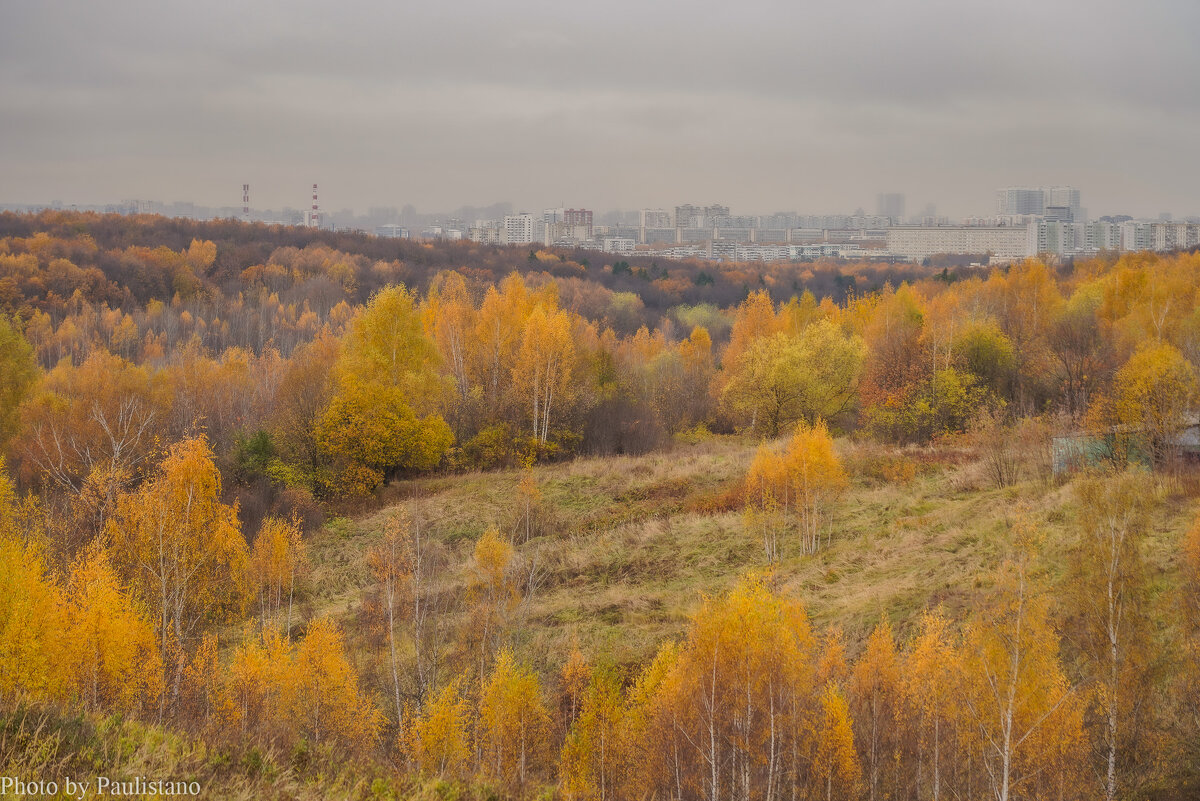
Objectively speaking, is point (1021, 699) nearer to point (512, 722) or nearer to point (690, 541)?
point (512, 722)

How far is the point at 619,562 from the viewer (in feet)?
102

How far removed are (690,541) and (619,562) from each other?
3.24m

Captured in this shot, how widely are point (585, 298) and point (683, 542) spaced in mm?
68383

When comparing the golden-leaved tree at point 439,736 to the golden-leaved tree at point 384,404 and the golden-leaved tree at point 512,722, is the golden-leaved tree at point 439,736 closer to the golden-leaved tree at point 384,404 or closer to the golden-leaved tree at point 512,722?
the golden-leaved tree at point 512,722

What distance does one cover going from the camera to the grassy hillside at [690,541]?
23.4 m

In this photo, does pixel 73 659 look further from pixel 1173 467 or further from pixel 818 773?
pixel 1173 467

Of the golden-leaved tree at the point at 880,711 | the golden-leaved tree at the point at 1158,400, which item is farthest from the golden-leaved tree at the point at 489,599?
the golden-leaved tree at the point at 1158,400

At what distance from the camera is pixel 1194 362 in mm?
40062

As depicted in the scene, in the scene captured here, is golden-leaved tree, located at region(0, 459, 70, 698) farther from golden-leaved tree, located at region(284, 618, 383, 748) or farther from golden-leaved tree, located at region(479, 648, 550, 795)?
golden-leaved tree, located at region(479, 648, 550, 795)

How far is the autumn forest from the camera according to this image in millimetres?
15781

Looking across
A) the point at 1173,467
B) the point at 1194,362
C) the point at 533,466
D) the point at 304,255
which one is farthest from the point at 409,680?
the point at 304,255

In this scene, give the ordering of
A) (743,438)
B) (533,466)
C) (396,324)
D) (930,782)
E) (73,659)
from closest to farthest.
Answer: (930,782) < (73,659) < (396,324) < (533,466) < (743,438)

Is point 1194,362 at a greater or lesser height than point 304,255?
lesser

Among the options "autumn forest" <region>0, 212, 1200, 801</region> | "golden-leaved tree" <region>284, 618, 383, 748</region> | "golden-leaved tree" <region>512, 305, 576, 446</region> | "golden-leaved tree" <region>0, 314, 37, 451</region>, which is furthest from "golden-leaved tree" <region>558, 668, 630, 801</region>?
"golden-leaved tree" <region>0, 314, 37, 451</region>
